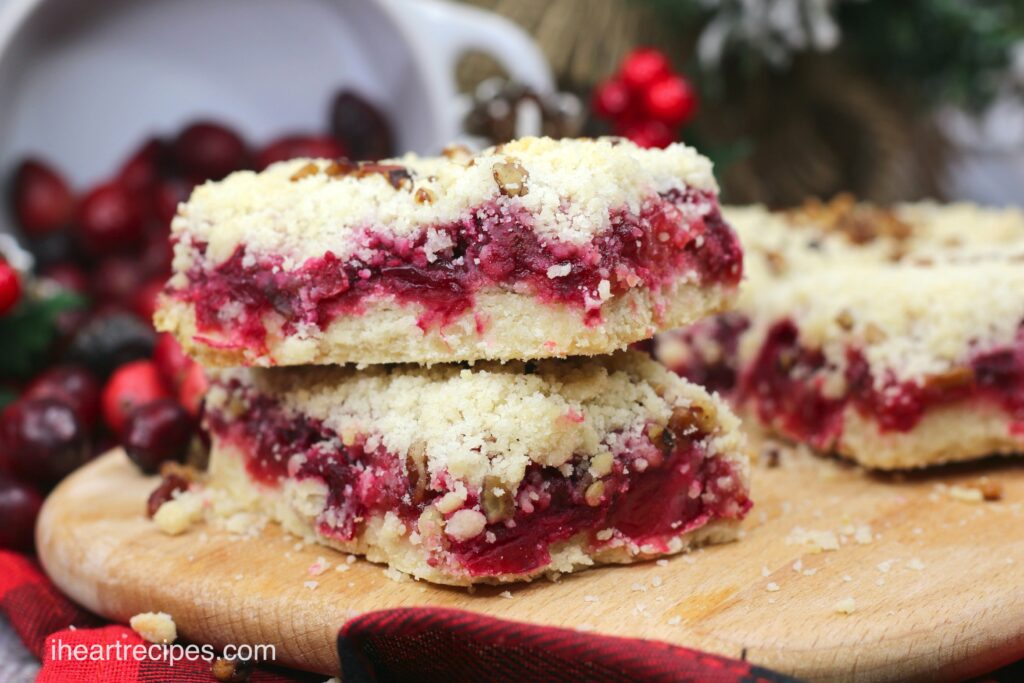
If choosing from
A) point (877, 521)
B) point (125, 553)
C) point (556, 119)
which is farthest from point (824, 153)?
point (125, 553)

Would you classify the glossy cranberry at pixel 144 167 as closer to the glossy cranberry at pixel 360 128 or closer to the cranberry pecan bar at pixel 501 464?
the glossy cranberry at pixel 360 128

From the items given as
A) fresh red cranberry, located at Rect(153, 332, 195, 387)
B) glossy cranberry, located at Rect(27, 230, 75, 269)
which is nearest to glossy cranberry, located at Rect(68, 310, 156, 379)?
fresh red cranberry, located at Rect(153, 332, 195, 387)

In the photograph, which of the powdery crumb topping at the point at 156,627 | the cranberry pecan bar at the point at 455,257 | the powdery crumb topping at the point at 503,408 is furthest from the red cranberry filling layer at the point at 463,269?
the powdery crumb topping at the point at 156,627

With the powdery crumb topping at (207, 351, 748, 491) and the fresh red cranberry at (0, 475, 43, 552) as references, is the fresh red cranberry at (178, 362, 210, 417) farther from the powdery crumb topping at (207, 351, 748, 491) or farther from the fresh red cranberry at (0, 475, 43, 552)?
the powdery crumb topping at (207, 351, 748, 491)

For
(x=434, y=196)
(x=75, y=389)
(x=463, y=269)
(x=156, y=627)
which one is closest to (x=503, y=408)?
(x=463, y=269)

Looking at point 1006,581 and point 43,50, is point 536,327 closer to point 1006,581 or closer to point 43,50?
point 1006,581

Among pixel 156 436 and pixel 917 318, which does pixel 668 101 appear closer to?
pixel 917 318
